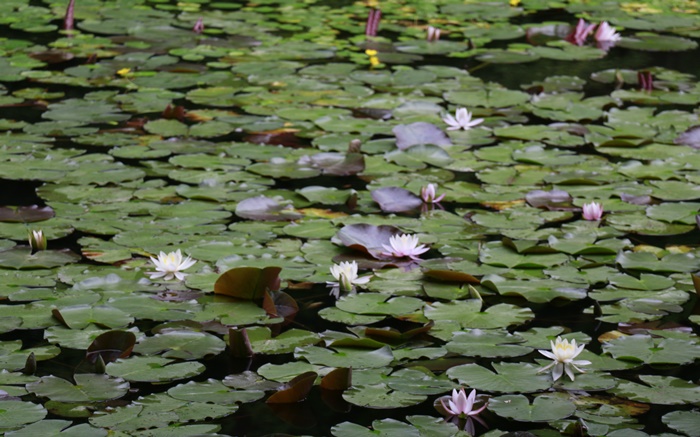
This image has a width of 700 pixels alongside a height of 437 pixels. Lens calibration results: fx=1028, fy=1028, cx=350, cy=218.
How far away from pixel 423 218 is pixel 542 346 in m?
0.97

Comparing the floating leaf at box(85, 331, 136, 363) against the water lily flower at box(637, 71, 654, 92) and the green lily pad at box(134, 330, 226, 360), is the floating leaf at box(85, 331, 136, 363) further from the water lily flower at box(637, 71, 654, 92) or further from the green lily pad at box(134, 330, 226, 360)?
the water lily flower at box(637, 71, 654, 92)

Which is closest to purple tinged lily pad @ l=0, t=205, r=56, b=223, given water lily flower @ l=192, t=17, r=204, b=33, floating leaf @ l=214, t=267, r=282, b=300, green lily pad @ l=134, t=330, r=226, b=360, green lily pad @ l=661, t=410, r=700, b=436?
floating leaf @ l=214, t=267, r=282, b=300

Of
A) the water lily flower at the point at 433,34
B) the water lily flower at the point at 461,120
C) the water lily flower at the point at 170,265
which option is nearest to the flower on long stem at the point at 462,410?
the water lily flower at the point at 170,265

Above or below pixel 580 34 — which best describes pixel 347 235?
below

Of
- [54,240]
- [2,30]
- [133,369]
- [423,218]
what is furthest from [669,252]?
[2,30]

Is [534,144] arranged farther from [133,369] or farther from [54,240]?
[133,369]

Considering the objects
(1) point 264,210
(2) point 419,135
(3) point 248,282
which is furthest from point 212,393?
(2) point 419,135

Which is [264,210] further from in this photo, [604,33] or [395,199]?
[604,33]

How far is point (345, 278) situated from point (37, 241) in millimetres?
956

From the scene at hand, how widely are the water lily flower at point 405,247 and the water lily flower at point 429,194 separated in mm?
480

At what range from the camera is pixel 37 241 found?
121 inches

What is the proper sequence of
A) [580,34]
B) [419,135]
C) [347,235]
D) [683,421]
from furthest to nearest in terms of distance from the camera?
[580,34], [419,135], [347,235], [683,421]

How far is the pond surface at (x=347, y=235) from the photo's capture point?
A: 7.57ft

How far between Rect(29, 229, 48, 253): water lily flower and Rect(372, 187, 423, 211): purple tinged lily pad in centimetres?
112
